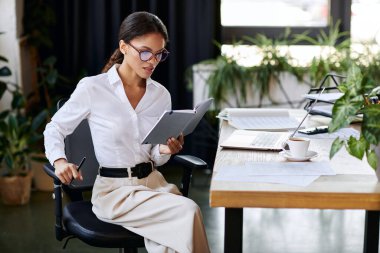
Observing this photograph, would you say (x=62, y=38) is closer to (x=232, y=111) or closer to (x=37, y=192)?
(x=37, y=192)

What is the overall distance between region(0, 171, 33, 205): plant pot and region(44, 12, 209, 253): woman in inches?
72.4

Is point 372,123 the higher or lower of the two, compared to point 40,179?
higher

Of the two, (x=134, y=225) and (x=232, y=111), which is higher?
(x=232, y=111)

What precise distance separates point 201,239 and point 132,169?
40 centimetres

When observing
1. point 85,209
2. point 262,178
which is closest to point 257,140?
point 262,178

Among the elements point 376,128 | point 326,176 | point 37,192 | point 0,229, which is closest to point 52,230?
point 0,229

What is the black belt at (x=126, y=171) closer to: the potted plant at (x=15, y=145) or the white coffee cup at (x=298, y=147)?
the white coffee cup at (x=298, y=147)

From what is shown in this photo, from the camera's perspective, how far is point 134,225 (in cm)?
205

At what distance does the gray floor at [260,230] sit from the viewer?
3293mm

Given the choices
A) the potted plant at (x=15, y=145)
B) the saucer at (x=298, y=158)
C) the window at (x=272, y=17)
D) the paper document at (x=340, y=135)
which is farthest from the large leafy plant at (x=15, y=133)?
the saucer at (x=298, y=158)

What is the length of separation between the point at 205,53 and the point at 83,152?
237cm

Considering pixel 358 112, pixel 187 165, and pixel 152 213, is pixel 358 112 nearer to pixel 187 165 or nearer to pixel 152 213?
pixel 152 213

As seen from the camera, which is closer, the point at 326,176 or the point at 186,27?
the point at 326,176

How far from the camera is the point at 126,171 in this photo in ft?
7.28
